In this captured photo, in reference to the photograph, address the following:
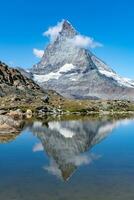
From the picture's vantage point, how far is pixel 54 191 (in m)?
48.2

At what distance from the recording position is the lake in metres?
47.2

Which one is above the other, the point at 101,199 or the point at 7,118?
the point at 7,118

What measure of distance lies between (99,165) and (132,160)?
27.1ft

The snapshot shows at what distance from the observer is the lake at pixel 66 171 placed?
47188 millimetres

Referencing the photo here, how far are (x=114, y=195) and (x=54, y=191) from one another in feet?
23.2

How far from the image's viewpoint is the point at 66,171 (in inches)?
2445

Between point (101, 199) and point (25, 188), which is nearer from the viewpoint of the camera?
point (101, 199)

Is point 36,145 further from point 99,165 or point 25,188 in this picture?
point 25,188

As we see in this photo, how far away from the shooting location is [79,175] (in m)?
57.8

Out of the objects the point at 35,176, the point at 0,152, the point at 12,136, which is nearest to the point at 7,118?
the point at 12,136

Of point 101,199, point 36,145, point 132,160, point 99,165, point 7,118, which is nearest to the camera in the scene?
point 101,199

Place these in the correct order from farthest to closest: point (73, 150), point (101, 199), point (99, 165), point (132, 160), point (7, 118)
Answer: point (7, 118) → point (73, 150) → point (132, 160) → point (99, 165) → point (101, 199)

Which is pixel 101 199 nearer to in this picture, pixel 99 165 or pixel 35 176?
pixel 35 176

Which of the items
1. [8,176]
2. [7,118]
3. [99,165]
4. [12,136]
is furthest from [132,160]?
[7,118]
